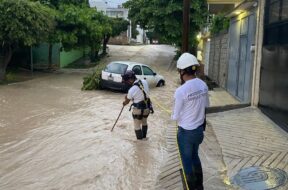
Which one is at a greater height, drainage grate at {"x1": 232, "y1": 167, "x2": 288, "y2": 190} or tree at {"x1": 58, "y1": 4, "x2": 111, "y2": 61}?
tree at {"x1": 58, "y1": 4, "x2": 111, "y2": 61}

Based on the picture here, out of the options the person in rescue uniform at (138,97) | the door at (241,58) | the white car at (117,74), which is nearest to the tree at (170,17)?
the white car at (117,74)

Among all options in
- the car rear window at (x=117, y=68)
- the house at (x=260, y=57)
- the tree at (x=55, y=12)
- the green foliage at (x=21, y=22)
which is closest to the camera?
the house at (x=260, y=57)

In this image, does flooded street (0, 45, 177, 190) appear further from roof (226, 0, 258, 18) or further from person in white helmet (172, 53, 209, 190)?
roof (226, 0, 258, 18)

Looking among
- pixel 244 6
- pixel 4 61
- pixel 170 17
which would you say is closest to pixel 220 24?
pixel 244 6

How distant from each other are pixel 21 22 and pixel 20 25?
331 millimetres

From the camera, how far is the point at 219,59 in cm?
2091

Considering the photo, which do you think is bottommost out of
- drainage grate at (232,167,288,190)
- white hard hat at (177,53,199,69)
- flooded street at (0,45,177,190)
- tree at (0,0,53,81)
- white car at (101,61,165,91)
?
flooded street at (0,45,177,190)

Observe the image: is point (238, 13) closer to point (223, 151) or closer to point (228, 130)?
point (228, 130)

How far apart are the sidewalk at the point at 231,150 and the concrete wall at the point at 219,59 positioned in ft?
26.6

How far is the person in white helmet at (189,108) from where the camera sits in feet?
16.6

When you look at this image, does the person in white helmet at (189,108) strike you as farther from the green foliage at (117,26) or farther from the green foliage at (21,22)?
the green foliage at (117,26)

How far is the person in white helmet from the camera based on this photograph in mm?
5062

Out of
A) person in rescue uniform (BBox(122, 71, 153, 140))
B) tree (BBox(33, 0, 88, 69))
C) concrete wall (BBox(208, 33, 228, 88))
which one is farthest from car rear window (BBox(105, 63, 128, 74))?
person in rescue uniform (BBox(122, 71, 153, 140))

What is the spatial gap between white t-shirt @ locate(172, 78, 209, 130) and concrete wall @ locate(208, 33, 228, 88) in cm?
1348
